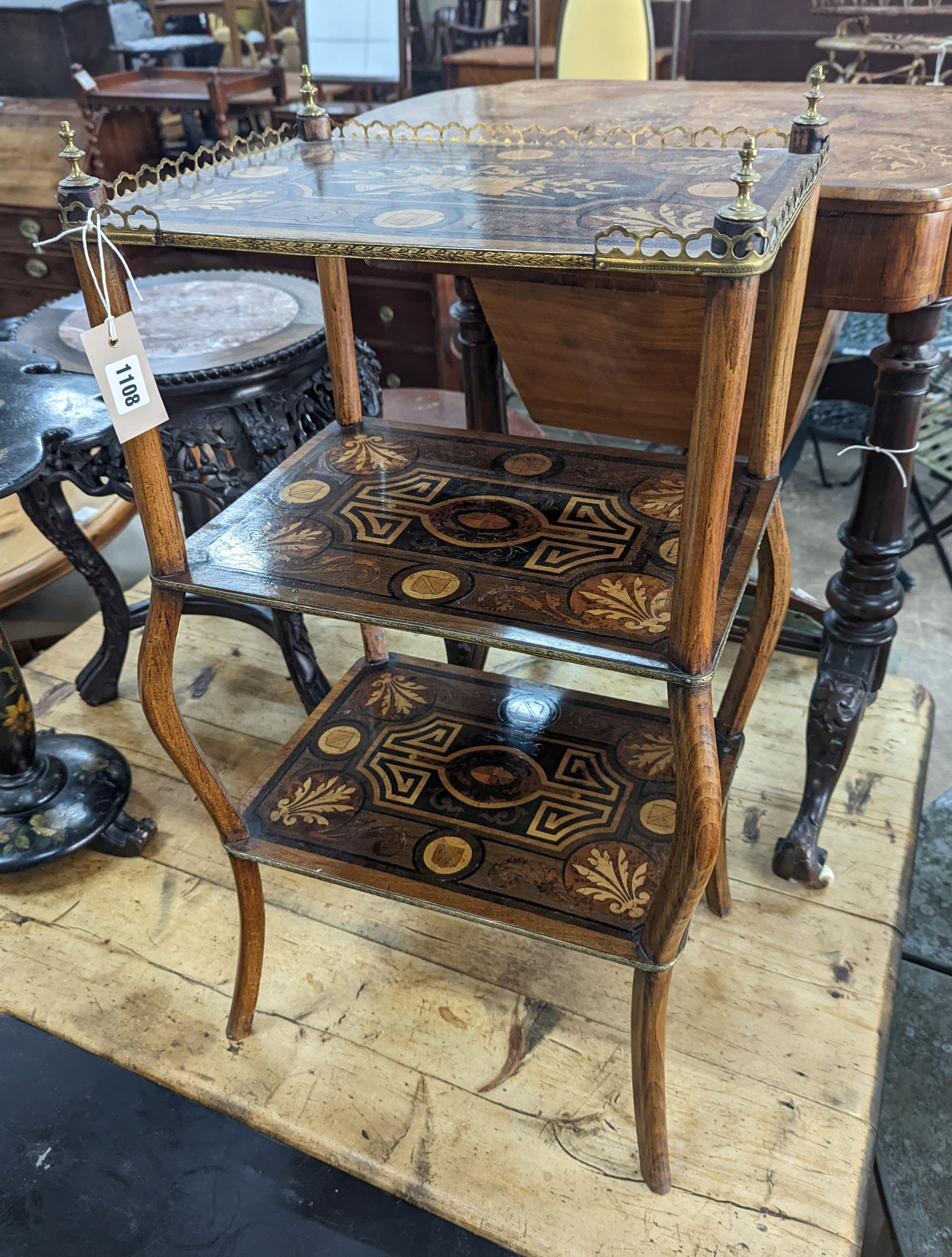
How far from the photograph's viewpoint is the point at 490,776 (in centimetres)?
122

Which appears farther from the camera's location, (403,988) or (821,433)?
(821,433)

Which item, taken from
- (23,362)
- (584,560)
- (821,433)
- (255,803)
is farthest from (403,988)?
(821,433)

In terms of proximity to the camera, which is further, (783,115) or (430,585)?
(783,115)

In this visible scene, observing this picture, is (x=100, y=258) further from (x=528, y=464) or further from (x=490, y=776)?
(x=490, y=776)

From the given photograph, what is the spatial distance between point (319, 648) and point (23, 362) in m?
0.78

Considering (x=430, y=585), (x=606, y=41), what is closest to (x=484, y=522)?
(x=430, y=585)

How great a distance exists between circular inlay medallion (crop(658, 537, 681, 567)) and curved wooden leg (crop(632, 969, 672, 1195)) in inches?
17.1

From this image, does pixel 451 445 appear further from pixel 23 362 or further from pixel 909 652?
pixel 909 652

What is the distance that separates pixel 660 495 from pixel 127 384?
62 centimetres

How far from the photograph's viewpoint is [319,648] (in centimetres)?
200

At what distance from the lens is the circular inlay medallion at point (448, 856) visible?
109 centimetres

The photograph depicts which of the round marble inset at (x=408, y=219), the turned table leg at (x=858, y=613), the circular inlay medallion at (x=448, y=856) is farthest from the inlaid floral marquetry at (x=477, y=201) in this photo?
the circular inlay medallion at (x=448, y=856)

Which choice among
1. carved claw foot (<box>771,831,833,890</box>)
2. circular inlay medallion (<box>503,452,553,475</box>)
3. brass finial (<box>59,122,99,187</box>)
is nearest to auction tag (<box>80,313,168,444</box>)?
brass finial (<box>59,122,99,187</box>)

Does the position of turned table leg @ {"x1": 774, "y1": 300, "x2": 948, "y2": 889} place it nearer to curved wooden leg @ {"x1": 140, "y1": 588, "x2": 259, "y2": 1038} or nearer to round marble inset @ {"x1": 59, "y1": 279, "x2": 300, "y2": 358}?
curved wooden leg @ {"x1": 140, "y1": 588, "x2": 259, "y2": 1038}
